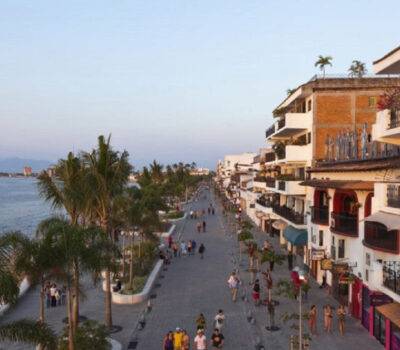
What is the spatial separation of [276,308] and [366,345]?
6.60m

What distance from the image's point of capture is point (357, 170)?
25.8 metres

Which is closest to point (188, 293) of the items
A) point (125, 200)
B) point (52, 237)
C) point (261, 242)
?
point (125, 200)

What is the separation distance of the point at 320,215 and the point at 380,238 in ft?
33.9

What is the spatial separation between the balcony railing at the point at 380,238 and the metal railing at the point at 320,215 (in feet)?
27.5

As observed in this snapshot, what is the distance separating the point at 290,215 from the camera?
41.0 meters

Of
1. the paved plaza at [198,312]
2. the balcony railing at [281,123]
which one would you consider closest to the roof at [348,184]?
the paved plaza at [198,312]

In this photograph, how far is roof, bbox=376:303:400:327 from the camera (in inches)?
741

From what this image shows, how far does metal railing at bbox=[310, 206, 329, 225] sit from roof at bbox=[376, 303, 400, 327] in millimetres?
10819

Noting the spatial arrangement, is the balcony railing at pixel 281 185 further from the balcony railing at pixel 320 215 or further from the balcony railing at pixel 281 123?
the balcony railing at pixel 320 215

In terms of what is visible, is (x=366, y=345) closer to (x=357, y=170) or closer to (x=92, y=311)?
(x=357, y=170)

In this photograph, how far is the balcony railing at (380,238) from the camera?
20.2 m

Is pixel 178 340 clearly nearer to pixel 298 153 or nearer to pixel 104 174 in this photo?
pixel 104 174

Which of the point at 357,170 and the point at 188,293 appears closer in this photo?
the point at 357,170

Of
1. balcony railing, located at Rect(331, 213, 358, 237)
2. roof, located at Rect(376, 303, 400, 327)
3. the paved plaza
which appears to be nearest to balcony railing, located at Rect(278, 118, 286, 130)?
the paved plaza
